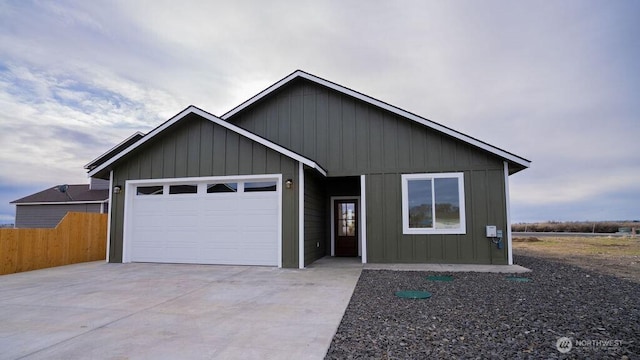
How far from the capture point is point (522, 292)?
5.77 m

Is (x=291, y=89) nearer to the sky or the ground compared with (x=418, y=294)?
nearer to the sky

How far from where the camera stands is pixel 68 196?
60.2 ft

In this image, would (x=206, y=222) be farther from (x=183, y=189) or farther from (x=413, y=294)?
(x=413, y=294)

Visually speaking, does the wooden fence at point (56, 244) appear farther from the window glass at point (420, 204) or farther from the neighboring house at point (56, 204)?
the window glass at point (420, 204)

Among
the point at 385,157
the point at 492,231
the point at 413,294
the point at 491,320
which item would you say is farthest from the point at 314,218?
the point at 491,320

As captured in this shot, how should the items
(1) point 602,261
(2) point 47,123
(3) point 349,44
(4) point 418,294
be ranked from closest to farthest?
1. (4) point 418,294
2. (1) point 602,261
3. (3) point 349,44
4. (2) point 47,123

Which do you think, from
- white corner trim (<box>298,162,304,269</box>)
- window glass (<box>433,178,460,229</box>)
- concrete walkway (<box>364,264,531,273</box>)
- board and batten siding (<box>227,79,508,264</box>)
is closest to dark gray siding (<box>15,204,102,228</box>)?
board and batten siding (<box>227,79,508,264</box>)

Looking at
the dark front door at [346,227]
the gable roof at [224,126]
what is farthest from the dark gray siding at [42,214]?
the dark front door at [346,227]

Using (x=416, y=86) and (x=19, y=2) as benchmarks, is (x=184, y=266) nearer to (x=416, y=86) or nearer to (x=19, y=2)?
(x=19, y=2)

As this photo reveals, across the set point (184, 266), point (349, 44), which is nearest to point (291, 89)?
point (349, 44)

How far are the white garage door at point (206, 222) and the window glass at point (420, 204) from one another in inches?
136

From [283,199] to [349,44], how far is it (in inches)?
223

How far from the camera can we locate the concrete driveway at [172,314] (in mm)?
3365

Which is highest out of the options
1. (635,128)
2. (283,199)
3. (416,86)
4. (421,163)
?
(416,86)
